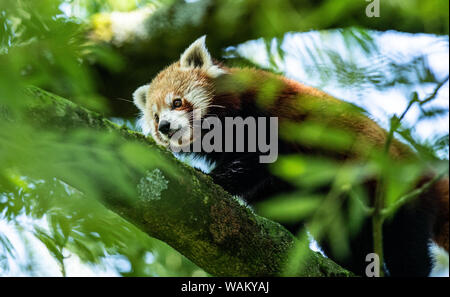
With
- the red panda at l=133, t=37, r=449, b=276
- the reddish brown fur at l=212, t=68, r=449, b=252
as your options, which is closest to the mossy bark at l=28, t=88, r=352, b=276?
the red panda at l=133, t=37, r=449, b=276

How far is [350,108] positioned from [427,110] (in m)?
0.22

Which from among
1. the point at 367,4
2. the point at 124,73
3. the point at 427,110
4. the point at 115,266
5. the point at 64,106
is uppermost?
the point at 124,73

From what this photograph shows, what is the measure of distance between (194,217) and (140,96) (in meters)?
2.05

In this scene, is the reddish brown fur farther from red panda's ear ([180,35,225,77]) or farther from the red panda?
red panda's ear ([180,35,225,77])

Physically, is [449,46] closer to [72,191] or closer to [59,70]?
→ [59,70]

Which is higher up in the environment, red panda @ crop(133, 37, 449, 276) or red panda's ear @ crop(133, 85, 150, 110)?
red panda's ear @ crop(133, 85, 150, 110)

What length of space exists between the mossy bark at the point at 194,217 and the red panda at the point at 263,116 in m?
0.58

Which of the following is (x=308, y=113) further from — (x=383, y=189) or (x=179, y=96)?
(x=383, y=189)

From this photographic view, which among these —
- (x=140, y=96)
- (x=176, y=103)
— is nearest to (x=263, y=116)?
(x=176, y=103)

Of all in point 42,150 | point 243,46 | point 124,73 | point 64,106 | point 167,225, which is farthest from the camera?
point 124,73

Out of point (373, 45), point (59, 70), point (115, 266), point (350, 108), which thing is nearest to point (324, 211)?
point (350, 108)

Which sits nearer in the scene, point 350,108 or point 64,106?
point 350,108

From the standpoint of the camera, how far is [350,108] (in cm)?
125

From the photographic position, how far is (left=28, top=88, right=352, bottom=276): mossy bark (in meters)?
1.42
